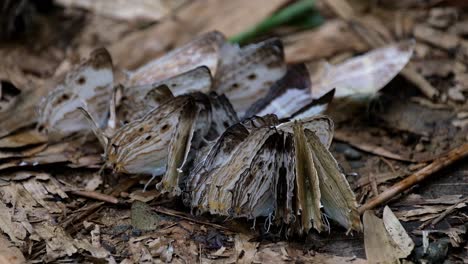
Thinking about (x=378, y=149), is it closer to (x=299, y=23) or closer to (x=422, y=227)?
(x=422, y=227)

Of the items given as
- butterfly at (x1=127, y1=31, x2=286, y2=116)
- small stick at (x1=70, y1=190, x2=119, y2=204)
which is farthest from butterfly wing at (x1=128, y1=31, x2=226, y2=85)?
small stick at (x1=70, y1=190, x2=119, y2=204)

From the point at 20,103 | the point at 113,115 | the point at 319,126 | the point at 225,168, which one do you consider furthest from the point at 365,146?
the point at 20,103

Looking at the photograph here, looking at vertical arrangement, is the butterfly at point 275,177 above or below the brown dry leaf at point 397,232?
above

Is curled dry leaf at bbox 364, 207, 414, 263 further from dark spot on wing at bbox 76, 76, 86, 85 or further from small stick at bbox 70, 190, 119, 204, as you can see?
dark spot on wing at bbox 76, 76, 86, 85

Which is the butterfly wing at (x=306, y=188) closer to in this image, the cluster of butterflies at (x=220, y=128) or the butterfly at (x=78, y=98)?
the cluster of butterflies at (x=220, y=128)

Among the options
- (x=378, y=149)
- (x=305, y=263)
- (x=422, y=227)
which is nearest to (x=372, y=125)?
(x=378, y=149)

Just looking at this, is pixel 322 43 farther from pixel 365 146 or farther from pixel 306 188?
pixel 306 188

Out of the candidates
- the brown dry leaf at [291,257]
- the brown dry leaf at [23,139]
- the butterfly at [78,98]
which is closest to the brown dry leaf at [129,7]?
the butterfly at [78,98]
